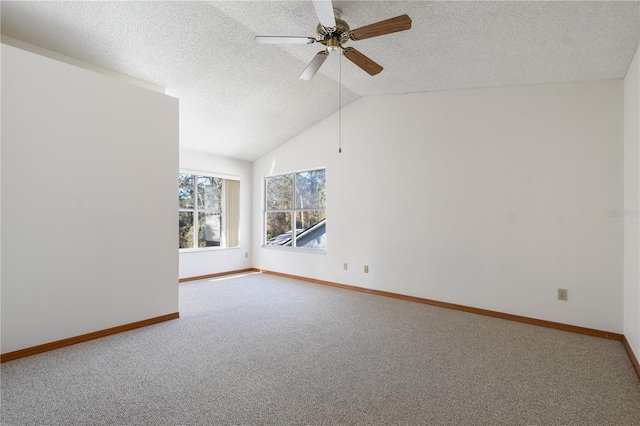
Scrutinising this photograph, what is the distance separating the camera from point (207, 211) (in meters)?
6.02

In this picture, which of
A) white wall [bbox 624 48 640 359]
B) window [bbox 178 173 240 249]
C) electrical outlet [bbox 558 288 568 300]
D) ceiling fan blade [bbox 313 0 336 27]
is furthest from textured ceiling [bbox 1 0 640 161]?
electrical outlet [bbox 558 288 568 300]

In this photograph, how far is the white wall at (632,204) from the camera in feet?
8.28

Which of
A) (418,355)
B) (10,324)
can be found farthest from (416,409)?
(10,324)

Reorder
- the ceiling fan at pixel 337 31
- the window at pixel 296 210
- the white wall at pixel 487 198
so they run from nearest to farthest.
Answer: the ceiling fan at pixel 337 31
the white wall at pixel 487 198
the window at pixel 296 210

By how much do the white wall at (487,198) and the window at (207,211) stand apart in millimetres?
2175

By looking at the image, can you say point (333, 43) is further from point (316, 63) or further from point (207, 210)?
point (207, 210)

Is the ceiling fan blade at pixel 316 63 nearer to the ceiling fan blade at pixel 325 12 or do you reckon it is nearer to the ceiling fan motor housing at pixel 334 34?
the ceiling fan motor housing at pixel 334 34

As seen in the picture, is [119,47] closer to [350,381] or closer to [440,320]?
[350,381]

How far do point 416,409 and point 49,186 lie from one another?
11.1 ft

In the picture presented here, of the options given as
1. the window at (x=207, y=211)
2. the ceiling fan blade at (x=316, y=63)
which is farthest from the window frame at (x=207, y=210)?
the ceiling fan blade at (x=316, y=63)

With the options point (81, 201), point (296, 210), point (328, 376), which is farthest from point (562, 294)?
point (81, 201)

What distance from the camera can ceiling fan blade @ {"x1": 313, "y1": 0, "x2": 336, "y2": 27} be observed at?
6.61ft

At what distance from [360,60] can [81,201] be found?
9.37ft

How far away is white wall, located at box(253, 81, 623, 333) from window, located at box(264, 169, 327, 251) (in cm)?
37
